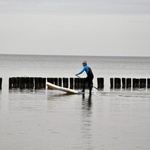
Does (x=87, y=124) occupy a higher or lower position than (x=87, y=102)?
lower

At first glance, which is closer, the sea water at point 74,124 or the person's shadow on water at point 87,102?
the sea water at point 74,124

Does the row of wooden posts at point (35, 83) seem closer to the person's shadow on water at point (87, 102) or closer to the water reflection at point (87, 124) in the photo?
the person's shadow on water at point (87, 102)

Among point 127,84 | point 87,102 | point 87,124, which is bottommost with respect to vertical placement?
point 87,124

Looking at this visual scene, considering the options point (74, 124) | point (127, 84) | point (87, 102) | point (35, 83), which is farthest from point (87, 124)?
point (127, 84)

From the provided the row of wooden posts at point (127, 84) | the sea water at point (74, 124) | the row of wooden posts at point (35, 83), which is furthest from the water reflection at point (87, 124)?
the row of wooden posts at point (127, 84)

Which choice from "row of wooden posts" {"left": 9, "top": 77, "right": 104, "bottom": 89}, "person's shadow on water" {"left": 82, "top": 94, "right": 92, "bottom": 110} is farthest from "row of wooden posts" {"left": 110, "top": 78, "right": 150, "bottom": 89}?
"person's shadow on water" {"left": 82, "top": 94, "right": 92, "bottom": 110}

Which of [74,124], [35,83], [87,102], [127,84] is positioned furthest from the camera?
Answer: [127,84]

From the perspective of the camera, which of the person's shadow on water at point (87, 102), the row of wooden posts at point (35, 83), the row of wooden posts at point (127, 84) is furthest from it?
the row of wooden posts at point (127, 84)

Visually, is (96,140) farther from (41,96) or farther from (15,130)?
(41,96)

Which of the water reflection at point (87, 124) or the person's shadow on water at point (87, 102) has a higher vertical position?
the person's shadow on water at point (87, 102)

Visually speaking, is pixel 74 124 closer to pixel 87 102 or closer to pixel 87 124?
pixel 87 124

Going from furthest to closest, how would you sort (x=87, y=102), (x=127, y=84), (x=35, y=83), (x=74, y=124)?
1. (x=127, y=84)
2. (x=35, y=83)
3. (x=87, y=102)
4. (x=74, y=124)

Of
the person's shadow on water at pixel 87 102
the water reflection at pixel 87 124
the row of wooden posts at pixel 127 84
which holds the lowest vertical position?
the water reflection at pixel 87 124

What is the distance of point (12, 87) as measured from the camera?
46969 mm
